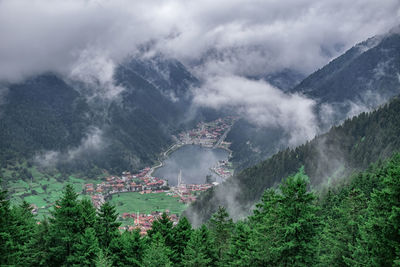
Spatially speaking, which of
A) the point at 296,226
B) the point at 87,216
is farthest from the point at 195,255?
the point at 296,226

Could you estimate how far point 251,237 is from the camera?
3186cm

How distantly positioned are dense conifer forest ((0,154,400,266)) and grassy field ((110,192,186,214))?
136013 mm

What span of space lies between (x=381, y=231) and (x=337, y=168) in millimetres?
111589

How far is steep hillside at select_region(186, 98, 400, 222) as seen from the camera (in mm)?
114125

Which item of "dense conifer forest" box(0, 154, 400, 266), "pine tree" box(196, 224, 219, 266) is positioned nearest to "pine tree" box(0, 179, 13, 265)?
"dense conifer forest" box(0, 154, 400, 266)

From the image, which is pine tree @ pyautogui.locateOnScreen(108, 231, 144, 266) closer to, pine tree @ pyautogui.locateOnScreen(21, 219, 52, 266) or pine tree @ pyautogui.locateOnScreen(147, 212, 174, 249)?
pine tree @ pyautogui.locateOnScreen(21, 219, 52, 266)

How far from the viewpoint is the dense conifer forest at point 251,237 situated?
20.9 m

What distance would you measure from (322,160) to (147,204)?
10499 cm

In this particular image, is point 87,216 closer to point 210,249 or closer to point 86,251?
point 86,251

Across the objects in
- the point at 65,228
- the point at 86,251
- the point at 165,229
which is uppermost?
the point at 165,229

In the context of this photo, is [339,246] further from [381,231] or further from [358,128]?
[358,128]

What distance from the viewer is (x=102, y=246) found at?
115 feet

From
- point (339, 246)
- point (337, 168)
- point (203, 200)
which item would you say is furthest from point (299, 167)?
point (339, 246)

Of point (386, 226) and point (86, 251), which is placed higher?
point (86, 251)
